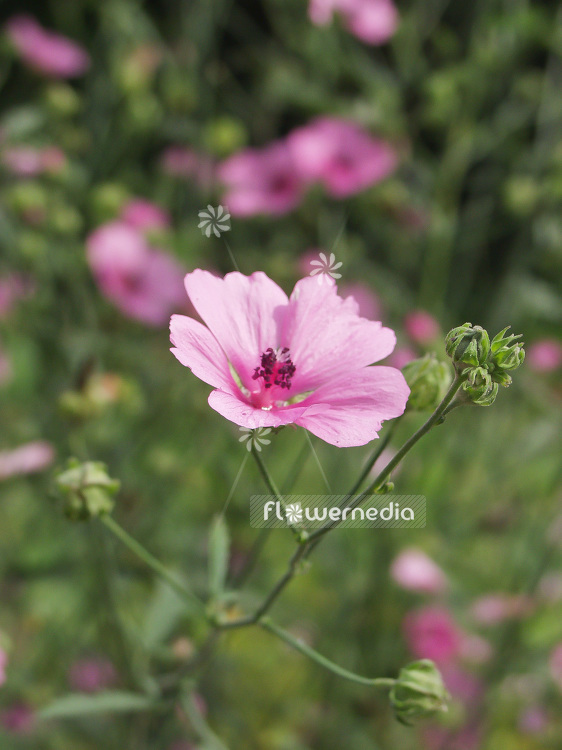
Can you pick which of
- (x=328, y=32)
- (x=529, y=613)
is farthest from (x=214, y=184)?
(x=529, y=613)

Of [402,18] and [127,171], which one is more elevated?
[402,18]

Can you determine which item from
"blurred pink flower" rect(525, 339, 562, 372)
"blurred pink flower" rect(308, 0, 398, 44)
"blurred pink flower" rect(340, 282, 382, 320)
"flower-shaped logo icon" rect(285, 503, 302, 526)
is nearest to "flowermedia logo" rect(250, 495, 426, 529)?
"flower-shaped logo icon" rect(285, 503, 302, 526)

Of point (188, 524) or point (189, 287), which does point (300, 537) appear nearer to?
point (189, 287)

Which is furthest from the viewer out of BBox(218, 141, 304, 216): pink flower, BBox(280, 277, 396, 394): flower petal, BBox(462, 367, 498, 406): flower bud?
BBox(218, 141, 304, 216): pink flower

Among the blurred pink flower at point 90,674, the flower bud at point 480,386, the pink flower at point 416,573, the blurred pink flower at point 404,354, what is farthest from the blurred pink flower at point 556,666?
the flower bud at point 480,386

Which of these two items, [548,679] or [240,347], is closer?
[240,347]

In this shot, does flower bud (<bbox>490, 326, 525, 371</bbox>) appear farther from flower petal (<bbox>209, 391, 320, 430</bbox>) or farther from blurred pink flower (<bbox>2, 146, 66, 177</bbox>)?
blurred pink flower (<bbox>2, 146, 66, 177</bbox>)

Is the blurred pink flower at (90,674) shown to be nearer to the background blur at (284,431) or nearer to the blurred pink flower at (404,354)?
the background blur at (284,431)
